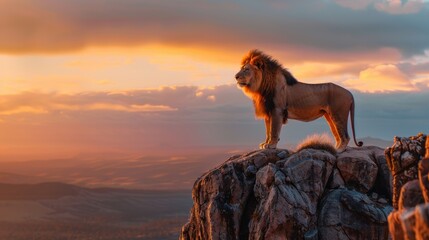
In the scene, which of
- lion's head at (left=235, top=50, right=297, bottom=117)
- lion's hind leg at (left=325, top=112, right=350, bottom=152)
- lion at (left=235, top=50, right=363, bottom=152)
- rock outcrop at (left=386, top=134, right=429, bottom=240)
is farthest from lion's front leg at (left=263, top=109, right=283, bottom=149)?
rock outcrop at (left=386, top=134, right=429, bottom=240)

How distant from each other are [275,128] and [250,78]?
2.49 m

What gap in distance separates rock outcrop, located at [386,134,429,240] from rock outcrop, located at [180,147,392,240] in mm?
8523

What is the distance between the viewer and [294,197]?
82.5ft

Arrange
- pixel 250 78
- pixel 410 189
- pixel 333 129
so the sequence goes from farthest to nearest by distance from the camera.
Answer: pixel 333 129
pixel 250 78
pixel 410 189

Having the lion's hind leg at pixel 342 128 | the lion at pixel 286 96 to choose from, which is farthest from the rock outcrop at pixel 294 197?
the lion at pixel 286 96

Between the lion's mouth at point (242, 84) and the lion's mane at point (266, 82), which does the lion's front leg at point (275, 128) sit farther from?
the lion's mouth at point (242, 84)

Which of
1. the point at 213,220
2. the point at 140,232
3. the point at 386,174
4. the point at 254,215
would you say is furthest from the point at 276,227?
the point at 140,232

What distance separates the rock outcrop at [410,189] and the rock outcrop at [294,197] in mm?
8523

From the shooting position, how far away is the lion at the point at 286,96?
1136 inches

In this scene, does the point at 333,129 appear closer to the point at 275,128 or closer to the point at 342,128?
the point at 342,128

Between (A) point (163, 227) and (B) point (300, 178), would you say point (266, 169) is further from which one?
(A) point (163, 227)

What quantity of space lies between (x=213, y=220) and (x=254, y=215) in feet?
6.10

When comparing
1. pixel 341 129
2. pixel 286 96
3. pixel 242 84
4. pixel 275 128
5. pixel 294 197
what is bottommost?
pixel 294 197

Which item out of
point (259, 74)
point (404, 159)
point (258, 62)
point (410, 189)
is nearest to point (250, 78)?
point (259, 74)
